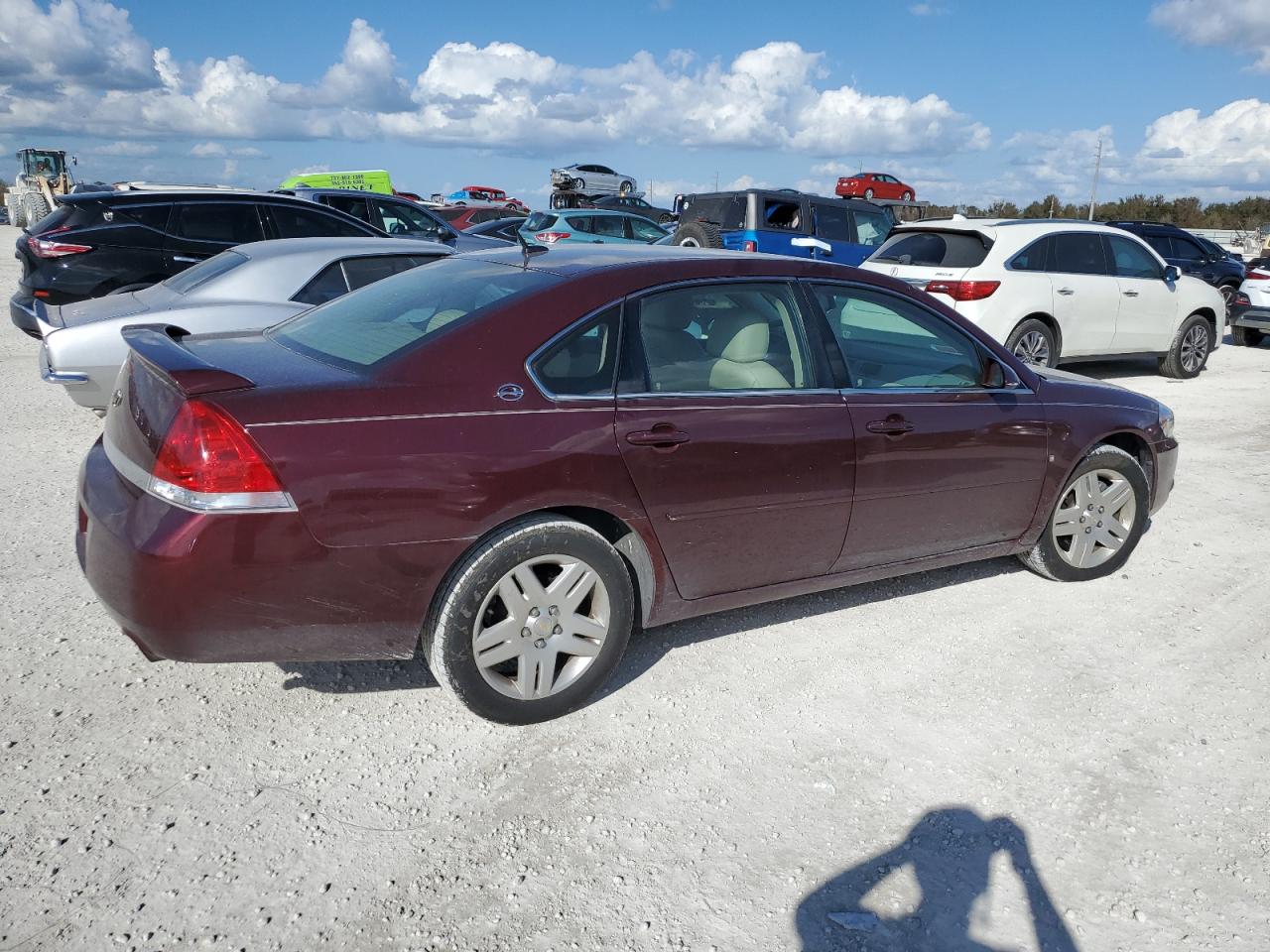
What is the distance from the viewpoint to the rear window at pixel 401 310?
10.9ft

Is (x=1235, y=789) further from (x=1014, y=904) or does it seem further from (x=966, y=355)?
(x=966, y=355)

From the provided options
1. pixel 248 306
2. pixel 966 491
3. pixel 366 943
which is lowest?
pixel 366 943

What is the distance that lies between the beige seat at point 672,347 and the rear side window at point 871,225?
1237 cm

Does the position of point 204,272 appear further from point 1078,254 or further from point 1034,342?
point 1078,254

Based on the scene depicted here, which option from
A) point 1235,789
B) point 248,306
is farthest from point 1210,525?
point 248,306

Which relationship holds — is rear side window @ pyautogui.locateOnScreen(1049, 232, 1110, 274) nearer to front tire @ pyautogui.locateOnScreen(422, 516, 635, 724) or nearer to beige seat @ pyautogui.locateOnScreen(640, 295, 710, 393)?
beige seat @ pyautogui.locateOnScreen(640, 295, 710, 393)

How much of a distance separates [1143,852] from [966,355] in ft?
7.22

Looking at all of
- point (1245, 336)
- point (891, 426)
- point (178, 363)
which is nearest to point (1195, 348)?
point (1245, 336)

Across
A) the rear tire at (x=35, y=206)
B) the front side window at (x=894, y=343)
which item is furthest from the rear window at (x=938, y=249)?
the rear tire at (x=35, y=206)

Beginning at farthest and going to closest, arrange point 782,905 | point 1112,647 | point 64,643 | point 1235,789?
1. point 1112,647
2. point 64,643
3. point 1235,789
4. point 782,905

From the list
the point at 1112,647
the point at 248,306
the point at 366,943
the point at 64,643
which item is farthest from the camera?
the point at 248,306

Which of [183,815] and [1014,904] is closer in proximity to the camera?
[1014,904]

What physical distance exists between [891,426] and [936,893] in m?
1.85

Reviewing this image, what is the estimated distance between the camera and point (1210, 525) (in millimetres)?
5883
